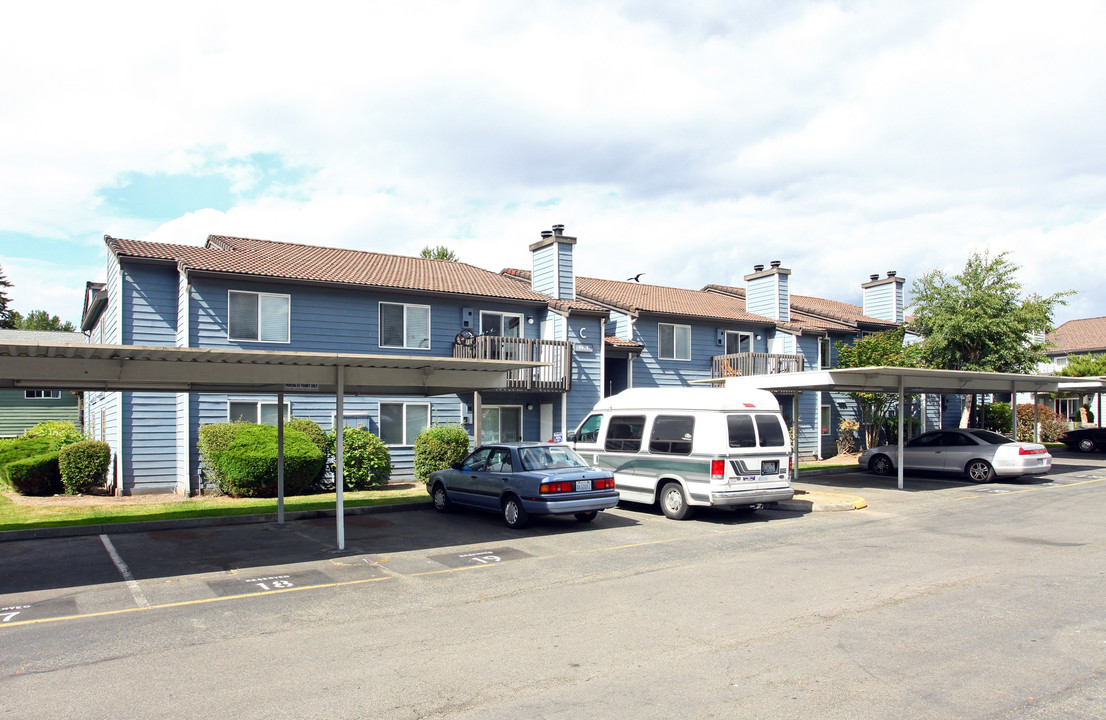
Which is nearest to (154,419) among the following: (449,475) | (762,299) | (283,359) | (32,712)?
(449,475)

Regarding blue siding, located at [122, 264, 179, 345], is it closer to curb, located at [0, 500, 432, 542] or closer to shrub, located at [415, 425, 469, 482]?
shrub, located at [415, 425, 469, 482]

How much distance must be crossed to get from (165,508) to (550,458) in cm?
825

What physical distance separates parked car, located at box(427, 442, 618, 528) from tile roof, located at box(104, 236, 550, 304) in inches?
333

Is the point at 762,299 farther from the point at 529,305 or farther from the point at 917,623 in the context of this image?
the point at 917,623

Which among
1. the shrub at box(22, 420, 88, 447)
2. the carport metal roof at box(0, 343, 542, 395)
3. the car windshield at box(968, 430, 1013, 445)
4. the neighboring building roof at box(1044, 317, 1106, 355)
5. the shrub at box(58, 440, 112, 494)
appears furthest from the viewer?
the neighboring building roof at box(1044, 317, 1106, 355)

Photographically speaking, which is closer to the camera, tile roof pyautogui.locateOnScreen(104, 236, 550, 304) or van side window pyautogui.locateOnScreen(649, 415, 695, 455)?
van side window pyautogui.locateOnScreen(649, 415, 695, 455)

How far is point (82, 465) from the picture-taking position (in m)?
18.6

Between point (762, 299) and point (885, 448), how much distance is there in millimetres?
9365

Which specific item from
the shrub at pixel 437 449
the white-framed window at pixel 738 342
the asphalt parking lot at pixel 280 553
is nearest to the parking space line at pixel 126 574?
the asphalt parking lot at pixel 280 553

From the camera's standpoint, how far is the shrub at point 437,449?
66.1ft

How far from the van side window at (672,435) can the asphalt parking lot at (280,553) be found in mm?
1307

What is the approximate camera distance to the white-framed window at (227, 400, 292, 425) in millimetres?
19594

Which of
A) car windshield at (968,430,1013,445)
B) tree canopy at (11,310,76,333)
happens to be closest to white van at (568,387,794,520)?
car windshield at (968,430,1013,445)

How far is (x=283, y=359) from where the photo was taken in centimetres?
1041
